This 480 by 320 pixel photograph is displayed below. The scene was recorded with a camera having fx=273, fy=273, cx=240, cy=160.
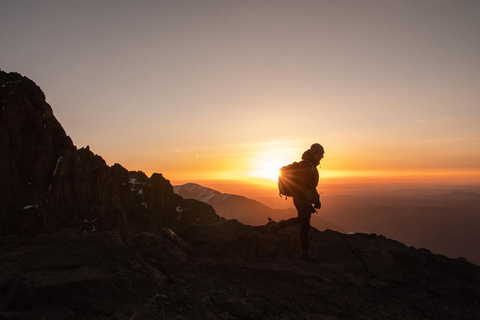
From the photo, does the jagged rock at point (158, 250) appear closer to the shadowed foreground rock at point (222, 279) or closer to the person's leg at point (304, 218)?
the shadowed foreground rock at point (222, 279)

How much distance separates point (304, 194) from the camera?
11.0 metres

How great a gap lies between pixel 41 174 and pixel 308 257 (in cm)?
6903

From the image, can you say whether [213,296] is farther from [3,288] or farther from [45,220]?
[45,220]

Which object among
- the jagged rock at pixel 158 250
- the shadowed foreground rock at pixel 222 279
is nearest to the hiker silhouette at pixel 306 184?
the shadowed foreground rock at pixel 222 279

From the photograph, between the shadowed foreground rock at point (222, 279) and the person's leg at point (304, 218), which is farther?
the person's leg at point (304, 218)

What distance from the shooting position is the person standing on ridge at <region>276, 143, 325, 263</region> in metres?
10.9

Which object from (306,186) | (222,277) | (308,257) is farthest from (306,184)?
(222,277)

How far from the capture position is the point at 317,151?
435 inches

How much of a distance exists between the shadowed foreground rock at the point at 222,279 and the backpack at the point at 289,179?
2.36 m

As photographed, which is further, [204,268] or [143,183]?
[143,183]

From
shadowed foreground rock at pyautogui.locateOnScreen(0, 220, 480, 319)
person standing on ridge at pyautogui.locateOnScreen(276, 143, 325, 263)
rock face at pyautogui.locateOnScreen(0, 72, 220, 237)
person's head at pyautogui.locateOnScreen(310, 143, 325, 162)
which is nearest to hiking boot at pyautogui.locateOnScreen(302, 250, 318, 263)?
person standing on ridge at pyautogui.locateOnScreen(276, 143, 325, 263)

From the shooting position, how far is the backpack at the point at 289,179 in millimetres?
11102

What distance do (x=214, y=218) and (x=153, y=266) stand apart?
134710 mm

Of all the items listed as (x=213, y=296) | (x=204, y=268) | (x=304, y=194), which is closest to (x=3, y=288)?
(x=213, y=296)
